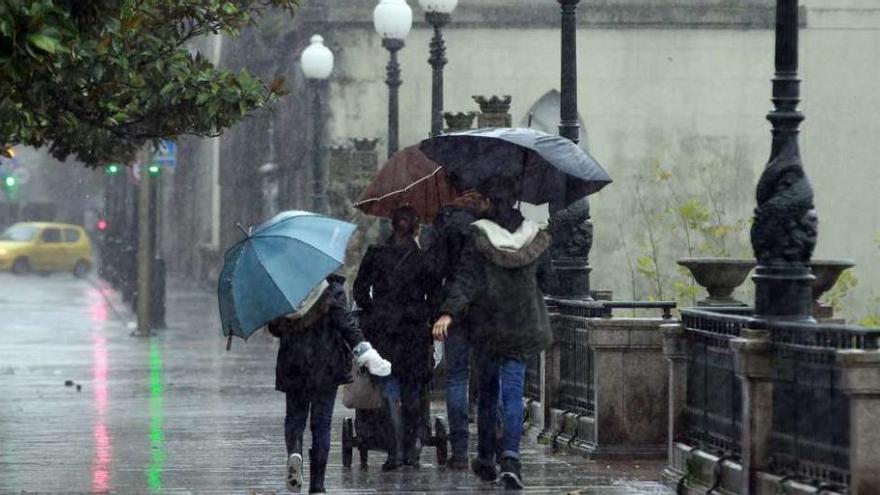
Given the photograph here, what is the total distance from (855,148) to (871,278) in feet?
8.23

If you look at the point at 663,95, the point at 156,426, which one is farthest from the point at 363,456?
the point at 663,95

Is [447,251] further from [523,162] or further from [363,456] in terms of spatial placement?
[363,456]

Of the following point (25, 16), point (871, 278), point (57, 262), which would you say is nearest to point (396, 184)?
point (25, 16)

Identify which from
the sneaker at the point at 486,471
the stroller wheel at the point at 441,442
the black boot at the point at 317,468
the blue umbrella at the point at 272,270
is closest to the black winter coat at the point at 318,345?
the blue umbrella at the point at 272,270

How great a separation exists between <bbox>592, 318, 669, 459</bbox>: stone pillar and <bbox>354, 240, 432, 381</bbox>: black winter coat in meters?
1.38

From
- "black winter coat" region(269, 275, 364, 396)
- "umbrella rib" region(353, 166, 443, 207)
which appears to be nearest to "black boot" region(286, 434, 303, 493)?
"black winter coat" region(269, 275, 364, 396)

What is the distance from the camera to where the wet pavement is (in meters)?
12.9

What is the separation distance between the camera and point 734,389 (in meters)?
11.3

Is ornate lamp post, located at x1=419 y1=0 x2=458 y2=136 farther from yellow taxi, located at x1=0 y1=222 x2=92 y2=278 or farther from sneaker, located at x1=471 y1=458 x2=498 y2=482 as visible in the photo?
yellow taxi, located at x1=0 y1=222 x2=92 y2=278

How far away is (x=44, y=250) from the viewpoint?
6059 centimetres

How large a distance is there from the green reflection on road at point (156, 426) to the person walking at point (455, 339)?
1.94 meters

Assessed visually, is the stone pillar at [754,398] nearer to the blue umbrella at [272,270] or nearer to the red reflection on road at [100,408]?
the blue umbrella at [272,270]

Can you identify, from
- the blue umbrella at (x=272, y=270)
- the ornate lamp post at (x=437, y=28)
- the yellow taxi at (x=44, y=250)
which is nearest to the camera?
the blue umbrella at (x=272, y=270)

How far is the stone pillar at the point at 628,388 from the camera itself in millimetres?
13859
